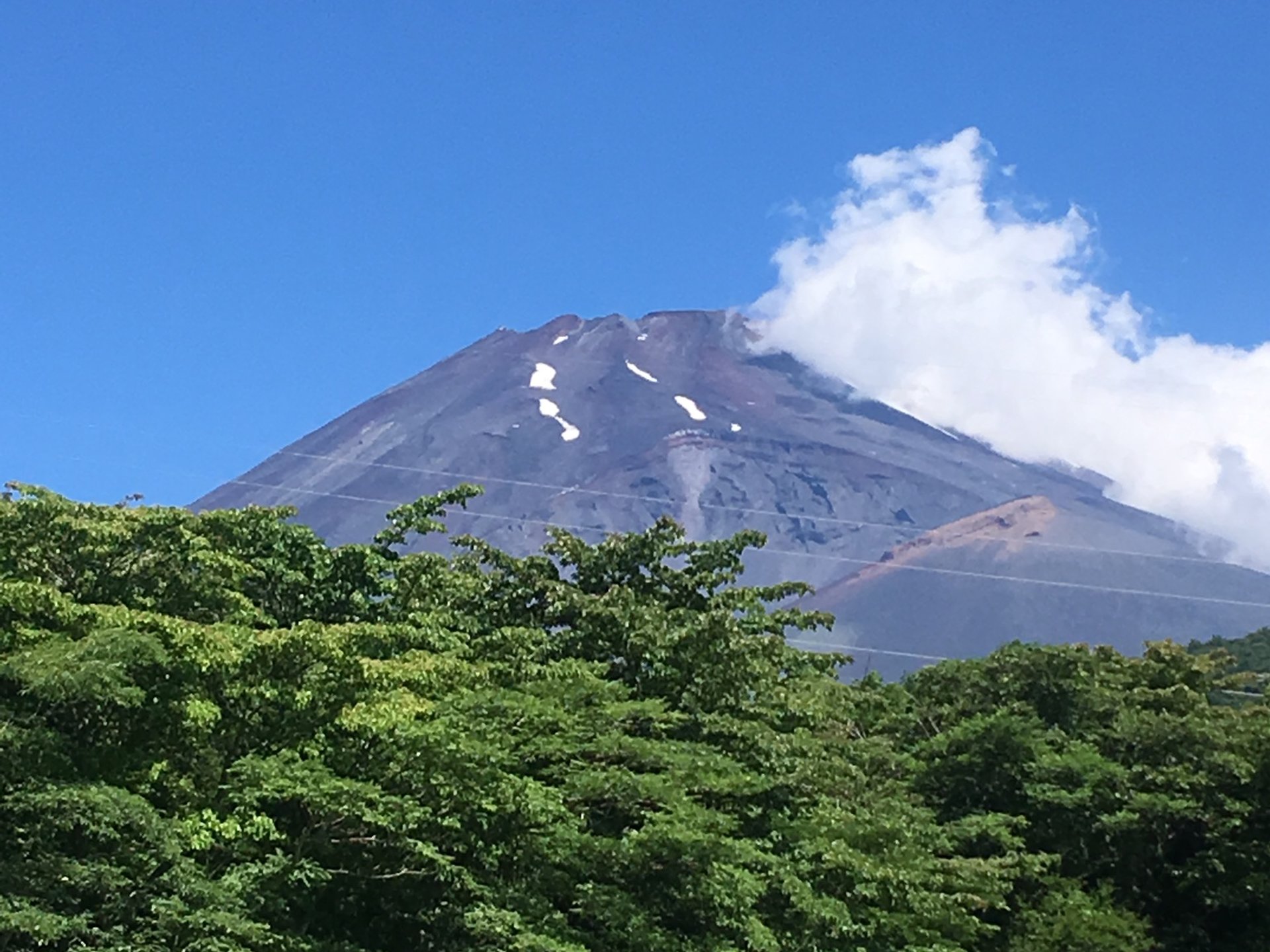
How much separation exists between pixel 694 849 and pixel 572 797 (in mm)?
1597

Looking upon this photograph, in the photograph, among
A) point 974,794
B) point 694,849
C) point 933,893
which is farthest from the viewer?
point 974,794

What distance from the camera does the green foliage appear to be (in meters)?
12.5

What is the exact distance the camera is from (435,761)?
13.8 meters

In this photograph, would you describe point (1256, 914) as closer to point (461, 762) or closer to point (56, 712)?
point (461, 762)

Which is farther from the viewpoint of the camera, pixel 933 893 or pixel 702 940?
pixel 933 893

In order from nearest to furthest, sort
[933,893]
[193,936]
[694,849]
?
1. [193,936]
2. [694,849]
3. [933,893]

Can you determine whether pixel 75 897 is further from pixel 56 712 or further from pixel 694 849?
pixel 694 849

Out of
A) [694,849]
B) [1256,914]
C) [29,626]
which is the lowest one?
[1256,914]

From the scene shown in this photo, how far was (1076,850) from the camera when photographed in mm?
25516

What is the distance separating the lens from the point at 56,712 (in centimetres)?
1316

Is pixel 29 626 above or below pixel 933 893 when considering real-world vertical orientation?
above

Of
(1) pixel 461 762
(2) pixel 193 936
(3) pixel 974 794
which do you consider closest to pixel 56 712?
(2) pixel 193 936

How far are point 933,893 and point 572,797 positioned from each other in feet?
16.7

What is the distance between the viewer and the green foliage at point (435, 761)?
41.1 feet
